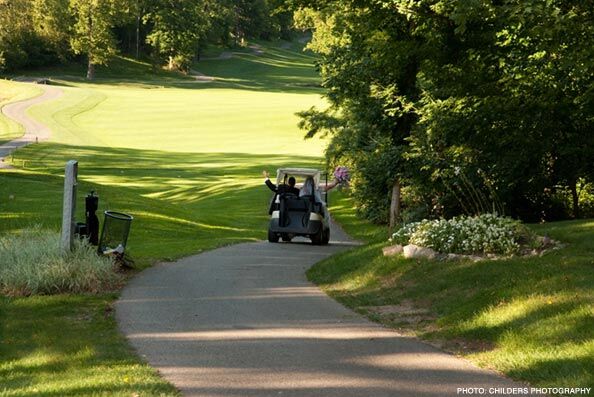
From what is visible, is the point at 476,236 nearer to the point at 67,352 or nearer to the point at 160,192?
the point at 67,352

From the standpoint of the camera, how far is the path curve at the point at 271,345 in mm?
7281

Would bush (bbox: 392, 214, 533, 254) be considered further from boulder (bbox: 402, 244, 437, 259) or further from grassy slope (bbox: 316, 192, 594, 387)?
grassy slope (bbox: 316, 192, 594, 387)

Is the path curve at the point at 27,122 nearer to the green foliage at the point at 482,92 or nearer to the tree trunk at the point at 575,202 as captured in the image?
the green foliage at the point at 482,92

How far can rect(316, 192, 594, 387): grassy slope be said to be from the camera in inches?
305

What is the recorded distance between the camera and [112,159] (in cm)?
5397

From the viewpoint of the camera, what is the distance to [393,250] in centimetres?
1422

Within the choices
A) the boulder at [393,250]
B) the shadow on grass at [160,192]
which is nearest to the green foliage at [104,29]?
the shadow on grass at [160,192]

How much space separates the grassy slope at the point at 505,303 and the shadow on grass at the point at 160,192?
24.1 ft

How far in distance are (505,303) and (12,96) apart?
8148 cm

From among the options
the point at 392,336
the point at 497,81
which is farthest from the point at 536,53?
the point at 392,336

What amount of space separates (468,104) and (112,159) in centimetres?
3960

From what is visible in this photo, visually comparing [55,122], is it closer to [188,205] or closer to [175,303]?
[188,205]

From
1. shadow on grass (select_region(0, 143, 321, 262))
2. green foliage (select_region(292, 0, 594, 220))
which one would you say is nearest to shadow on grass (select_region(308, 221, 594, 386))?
green foliage (select_region(292, 0, 594, 220))

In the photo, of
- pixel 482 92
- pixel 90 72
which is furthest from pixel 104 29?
pixel 482 92
